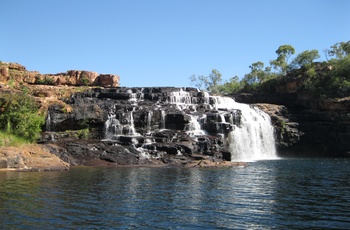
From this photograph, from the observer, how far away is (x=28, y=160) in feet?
116

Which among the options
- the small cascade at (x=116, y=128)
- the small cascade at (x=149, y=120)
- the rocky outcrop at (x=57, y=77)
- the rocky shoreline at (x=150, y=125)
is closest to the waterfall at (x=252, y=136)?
the rocky shoreline at (x=150, y=125)

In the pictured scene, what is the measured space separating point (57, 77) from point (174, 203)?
58.0 metres

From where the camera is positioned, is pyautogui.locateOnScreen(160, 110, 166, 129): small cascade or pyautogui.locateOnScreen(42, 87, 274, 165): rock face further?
pyautogui.locateOnScreen(160, 110, 166, 129): small cascade

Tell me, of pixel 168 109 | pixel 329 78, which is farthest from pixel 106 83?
pixel 329 78

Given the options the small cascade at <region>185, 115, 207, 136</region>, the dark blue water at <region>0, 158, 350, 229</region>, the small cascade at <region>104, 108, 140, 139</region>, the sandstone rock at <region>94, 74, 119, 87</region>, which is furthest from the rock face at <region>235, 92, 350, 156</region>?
the sandstone rock at <region>94, 74, 119, 87</region>

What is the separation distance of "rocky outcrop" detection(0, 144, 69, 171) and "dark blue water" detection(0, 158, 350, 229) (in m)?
6.85

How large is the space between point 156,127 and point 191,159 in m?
10.9

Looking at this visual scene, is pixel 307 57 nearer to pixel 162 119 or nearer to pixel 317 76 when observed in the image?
pixel 317 76

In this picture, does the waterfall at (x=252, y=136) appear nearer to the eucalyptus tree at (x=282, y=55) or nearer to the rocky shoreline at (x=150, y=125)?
the rocky shoreline at (x=150, y=125)

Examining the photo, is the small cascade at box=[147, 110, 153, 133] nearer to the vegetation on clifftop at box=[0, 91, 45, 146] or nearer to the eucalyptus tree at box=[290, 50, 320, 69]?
the vegetation on clifftop at box=[0, 91, 45, 146]

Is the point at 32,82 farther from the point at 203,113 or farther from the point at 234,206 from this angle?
the point at 234,206

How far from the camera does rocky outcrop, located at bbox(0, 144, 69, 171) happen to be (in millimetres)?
33906

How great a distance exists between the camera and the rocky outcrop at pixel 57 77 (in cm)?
6472

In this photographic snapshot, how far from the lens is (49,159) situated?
3666 centimetres
